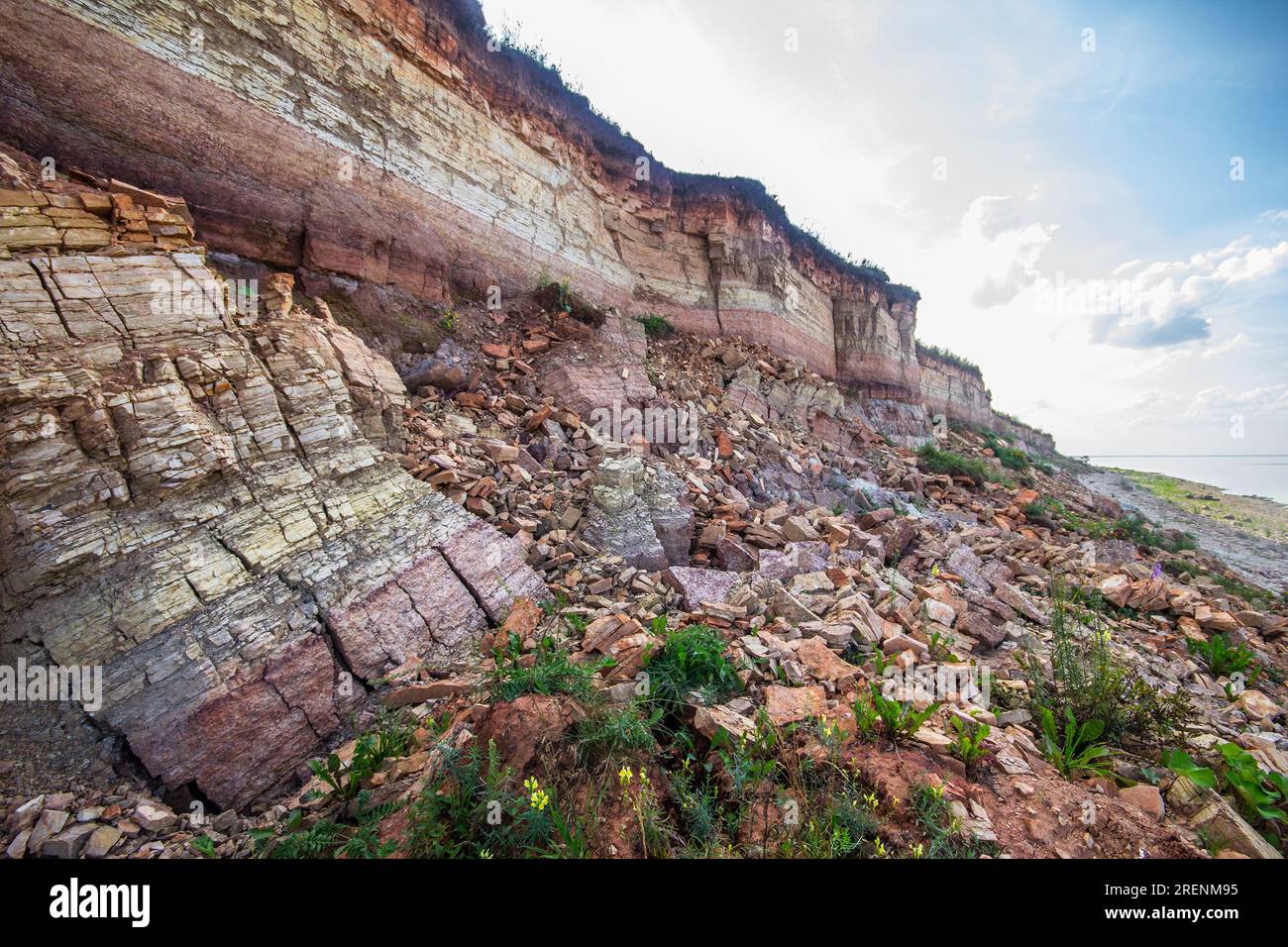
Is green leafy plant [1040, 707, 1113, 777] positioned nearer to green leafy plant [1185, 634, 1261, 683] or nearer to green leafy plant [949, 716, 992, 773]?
green leafy plant [949, 716, 992, 773]

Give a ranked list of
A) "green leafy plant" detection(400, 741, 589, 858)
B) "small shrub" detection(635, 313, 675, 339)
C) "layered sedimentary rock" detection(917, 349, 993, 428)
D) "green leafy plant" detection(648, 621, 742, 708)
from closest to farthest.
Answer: "green leafy plant" detection(400, 741, 589, 858), "green leafy plant" detection(648, 621, 742, 708), "small shrub" detection(635, 313, 675, 339), "layered sedimentary rock" detection(917, 349, 993, 428)

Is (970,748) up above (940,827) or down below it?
above

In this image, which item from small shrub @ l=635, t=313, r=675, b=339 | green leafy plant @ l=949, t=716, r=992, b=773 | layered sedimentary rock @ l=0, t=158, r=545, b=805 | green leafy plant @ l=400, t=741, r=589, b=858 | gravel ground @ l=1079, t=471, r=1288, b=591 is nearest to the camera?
green leafy plant @ l=400, t=741, r=589, b=858

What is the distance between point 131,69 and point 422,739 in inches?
330

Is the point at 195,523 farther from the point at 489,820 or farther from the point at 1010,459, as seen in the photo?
the point at 1010,459

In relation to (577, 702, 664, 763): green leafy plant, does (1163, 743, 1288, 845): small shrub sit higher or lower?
lower

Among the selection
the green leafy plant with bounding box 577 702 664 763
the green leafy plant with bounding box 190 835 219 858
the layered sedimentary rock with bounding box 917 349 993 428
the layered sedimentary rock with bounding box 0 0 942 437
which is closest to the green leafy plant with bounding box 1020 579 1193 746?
the green leafy plant with bounding box 577 702 664 763

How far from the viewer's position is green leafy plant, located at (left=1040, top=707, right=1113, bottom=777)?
2.91 m

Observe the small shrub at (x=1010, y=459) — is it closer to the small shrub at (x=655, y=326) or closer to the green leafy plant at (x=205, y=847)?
the small shrub at (x=655, y=326)

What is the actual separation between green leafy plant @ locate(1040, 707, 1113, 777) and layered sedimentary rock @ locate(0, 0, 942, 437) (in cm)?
975

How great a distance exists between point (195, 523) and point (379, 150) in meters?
7.29

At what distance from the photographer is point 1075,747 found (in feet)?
10.3

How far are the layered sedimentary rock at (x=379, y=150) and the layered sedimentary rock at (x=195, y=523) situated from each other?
6.88 ft

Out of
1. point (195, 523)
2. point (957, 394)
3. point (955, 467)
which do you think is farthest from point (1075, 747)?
point (957, 394)
